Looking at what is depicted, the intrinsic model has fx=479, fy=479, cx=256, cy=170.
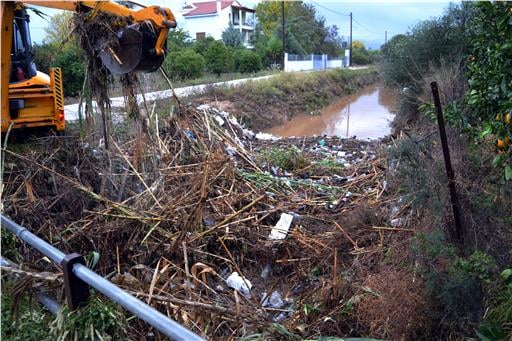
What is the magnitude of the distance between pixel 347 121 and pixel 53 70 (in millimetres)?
17257

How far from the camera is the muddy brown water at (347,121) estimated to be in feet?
62.4

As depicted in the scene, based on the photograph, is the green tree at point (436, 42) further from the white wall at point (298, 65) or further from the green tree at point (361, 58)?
the green tree at point (361, 58)

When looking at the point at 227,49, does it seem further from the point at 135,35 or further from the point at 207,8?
the point at 135,35

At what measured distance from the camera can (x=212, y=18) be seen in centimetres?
5450

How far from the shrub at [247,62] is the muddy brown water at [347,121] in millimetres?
6720

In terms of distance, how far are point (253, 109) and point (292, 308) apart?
14877 millimetres

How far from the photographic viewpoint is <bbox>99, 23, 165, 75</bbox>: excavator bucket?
4805mm

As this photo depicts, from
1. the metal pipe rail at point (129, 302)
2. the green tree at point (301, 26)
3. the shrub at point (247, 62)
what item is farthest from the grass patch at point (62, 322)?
the green tree at point (301, 26)

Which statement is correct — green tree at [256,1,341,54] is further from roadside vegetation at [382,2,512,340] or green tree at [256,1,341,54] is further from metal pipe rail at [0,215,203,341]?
metal pipe rail at [0,215,203,341]

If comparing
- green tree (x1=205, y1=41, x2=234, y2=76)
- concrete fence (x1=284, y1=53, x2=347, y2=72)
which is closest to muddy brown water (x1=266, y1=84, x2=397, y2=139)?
green tree (x1=205, y1=41, x2=234, y2=76)

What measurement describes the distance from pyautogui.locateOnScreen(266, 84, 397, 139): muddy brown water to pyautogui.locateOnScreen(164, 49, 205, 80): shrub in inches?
259

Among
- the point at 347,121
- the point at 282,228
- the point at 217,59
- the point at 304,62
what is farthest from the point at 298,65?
the point at 282,228

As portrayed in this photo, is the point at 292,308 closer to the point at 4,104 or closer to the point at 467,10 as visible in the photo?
the point at 4,104

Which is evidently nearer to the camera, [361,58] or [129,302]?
[129,302]
